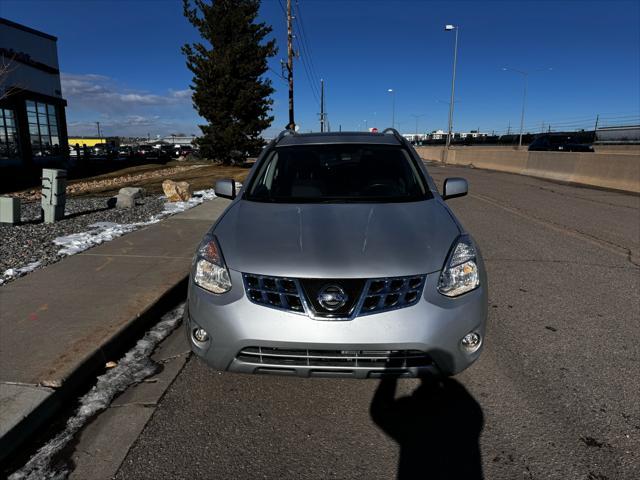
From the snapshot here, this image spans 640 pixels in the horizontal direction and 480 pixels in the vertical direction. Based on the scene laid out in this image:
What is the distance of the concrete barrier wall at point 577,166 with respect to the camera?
14.6m

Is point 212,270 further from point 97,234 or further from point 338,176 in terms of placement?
point 97,234

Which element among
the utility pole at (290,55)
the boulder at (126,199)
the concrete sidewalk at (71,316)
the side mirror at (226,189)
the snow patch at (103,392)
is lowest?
the snow patch at (103,392)

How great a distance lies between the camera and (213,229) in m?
3.17

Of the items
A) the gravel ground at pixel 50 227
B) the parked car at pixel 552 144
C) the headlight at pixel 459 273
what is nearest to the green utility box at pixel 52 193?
the gravel ground at pixel 50 227

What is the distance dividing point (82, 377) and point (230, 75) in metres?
21.2

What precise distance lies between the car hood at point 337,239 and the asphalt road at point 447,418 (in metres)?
0.90

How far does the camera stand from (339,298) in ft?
8.04

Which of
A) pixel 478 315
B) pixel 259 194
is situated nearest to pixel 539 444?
pixel 478 315

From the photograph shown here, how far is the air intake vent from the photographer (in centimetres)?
248

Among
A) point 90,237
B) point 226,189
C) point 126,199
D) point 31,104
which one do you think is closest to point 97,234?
point 90,237

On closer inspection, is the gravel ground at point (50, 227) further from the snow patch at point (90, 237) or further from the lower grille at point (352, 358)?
the lower grille at point (352, 358)

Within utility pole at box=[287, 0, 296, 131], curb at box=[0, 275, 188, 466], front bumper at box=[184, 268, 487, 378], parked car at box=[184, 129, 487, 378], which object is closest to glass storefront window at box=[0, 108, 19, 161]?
utility pole at box=[287, 0, 296, 131]

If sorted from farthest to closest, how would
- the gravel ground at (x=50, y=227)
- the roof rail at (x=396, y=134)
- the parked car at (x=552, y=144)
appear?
the parked car at (x=552, y=144), the gravel ground at (x=50, y=227), the roof rail at (x=396, y=134)

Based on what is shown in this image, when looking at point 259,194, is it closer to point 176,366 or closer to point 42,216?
point 176,366
